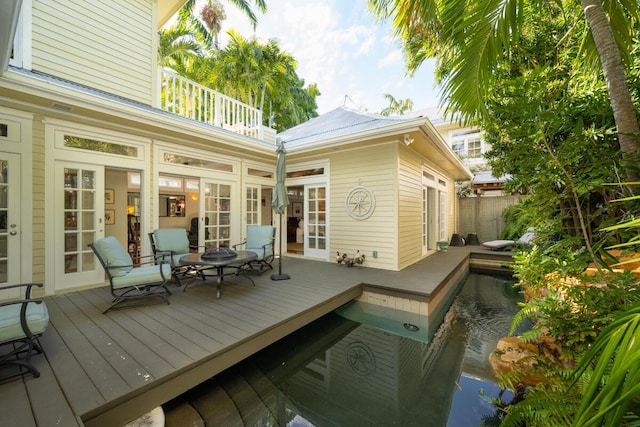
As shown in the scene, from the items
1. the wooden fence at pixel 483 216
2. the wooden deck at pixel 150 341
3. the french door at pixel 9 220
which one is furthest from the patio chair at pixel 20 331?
the wooden fence at pixel 483 216

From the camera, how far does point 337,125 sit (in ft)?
23.1

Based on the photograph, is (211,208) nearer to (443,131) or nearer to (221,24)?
(221,24)

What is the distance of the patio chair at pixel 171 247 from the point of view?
4592 millimetres

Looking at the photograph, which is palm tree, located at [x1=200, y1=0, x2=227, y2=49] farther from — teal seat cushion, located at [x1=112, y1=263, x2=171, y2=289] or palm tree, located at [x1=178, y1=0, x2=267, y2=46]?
teal seat cushion, located at [x1=112, y1=263, x2=171, y2=289]

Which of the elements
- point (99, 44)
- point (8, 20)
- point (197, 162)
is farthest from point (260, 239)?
point (99, 44)

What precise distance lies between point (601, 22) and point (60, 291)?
6855 millimetres

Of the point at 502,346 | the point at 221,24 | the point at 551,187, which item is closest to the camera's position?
the point at 551,187

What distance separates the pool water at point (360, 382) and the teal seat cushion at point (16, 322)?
1.29 m

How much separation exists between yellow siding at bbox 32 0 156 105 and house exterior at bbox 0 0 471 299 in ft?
0.06

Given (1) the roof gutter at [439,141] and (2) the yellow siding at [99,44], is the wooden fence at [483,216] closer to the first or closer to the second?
(1) the roof gutter at [439,141]

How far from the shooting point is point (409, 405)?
7.75ft

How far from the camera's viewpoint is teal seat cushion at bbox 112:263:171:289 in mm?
3383

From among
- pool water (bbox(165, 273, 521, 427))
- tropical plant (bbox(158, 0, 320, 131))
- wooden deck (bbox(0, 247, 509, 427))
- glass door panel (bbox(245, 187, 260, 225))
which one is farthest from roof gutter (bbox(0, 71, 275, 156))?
tropical plant (bbox(158, 0, 320, 131))

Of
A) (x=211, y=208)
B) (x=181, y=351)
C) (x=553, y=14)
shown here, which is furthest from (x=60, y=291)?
(x=553, y=14)
